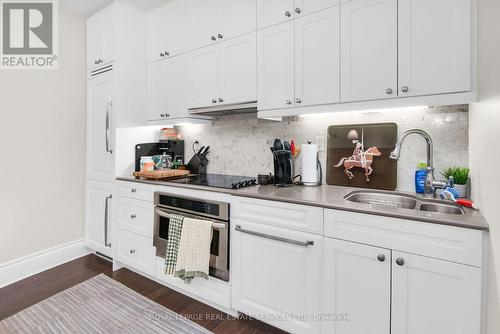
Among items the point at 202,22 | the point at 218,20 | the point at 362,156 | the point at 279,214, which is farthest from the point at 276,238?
the point at 202,22

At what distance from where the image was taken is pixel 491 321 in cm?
98

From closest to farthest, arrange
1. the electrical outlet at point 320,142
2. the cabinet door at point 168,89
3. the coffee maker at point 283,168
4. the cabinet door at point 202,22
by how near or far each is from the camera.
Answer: the coffee maker at point 283,168, the electrical outlet at point 320,142, the cabinet door at point 202,22, the cabinet door at point 168,89

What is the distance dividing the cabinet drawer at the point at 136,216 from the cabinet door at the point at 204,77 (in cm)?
104

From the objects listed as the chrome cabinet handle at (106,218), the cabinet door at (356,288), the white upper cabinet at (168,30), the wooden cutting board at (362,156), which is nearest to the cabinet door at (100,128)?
the chrome cabinet handle at (106,218)

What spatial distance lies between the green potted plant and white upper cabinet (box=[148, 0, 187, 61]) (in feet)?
7.72

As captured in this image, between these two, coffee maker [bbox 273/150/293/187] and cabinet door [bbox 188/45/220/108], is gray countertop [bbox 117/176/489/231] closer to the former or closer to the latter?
coffee maker [bbox 273/150/293/187]

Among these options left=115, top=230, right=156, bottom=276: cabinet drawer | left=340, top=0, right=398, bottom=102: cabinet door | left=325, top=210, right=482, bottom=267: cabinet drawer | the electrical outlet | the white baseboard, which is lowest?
the white baseboard

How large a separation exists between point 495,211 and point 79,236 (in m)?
3.56

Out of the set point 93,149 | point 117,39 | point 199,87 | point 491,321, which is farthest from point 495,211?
point 93,149

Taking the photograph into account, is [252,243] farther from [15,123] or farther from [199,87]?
[15,123]

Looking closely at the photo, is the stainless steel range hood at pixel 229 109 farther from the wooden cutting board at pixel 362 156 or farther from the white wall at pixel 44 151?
the white wall at pixel 44 151

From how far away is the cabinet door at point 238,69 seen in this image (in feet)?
6.59

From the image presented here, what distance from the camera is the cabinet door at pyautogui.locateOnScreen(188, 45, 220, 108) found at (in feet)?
7.30

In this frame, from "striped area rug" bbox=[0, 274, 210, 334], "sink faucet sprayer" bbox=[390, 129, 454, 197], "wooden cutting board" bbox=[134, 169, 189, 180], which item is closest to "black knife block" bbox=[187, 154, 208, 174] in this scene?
"wooden cutting board" bbox=[134, 169, 189, 180]
